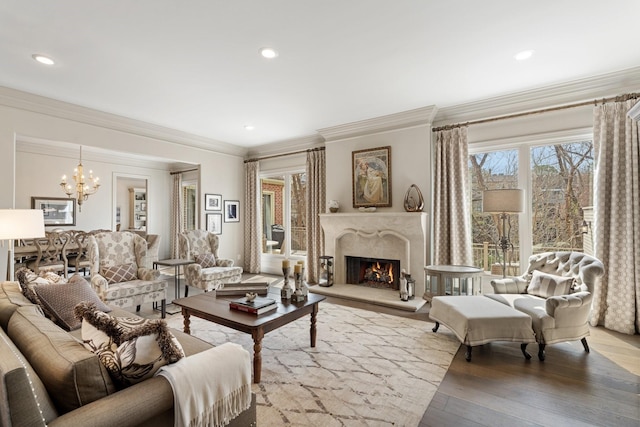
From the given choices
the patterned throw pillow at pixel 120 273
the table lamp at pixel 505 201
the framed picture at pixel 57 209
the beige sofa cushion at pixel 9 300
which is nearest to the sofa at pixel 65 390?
the beige sofa cushion at pixel 9 300

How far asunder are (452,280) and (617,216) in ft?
6.18

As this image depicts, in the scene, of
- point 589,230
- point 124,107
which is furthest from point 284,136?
point 589,230

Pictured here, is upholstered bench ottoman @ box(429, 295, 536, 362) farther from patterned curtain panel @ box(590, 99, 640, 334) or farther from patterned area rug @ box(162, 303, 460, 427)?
patterned curtain panel @ box(590, 99, 640, 334)

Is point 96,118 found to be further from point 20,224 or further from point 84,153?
point 84,153

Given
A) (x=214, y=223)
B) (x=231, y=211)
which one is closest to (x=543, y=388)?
(x=214, y=223)

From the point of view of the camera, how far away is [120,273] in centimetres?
376

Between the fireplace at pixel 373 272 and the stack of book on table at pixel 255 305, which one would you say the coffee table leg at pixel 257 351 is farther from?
the fireplace at pixel 373 272

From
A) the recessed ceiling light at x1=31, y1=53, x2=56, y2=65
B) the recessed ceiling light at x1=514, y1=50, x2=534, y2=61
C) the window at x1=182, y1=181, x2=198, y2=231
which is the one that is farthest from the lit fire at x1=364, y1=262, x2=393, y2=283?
the window at x1=182, y1=181, x2=198, y2=231

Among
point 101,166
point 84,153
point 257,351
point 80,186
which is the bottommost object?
point 257,351

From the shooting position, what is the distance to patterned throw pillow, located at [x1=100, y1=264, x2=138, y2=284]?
145 inches

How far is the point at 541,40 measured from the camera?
8.98 ft

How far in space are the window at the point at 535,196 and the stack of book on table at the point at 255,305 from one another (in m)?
3.24

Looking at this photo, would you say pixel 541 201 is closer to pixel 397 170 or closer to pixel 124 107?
pixel 397 170

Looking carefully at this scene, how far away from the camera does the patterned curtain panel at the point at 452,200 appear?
14.1ft
